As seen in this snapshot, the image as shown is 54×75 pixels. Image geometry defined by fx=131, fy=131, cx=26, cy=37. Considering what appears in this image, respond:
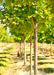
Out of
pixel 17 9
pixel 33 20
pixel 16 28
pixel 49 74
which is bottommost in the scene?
pixel 49 74

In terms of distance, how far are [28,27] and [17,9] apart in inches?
51.3

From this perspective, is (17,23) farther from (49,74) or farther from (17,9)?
(49,74)

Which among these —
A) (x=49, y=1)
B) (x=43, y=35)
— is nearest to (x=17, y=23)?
(x=49, y=1)

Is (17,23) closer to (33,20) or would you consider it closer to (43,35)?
(33,20)

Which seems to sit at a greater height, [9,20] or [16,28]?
[9,20]

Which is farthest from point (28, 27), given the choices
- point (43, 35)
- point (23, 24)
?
point (43, 35)

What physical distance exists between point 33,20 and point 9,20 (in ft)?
4.39

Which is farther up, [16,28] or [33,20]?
[33,20]

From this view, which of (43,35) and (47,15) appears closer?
(47,15)

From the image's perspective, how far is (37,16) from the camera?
6.26 meters

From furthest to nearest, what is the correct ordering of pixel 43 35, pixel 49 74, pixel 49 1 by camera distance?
pixel 43 35
pixel 49 74
pixel 49 1

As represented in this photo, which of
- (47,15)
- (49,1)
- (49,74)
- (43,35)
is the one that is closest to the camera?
(49,1)

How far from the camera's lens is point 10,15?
23.6ft

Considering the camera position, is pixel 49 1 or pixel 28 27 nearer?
pixel 49 1
